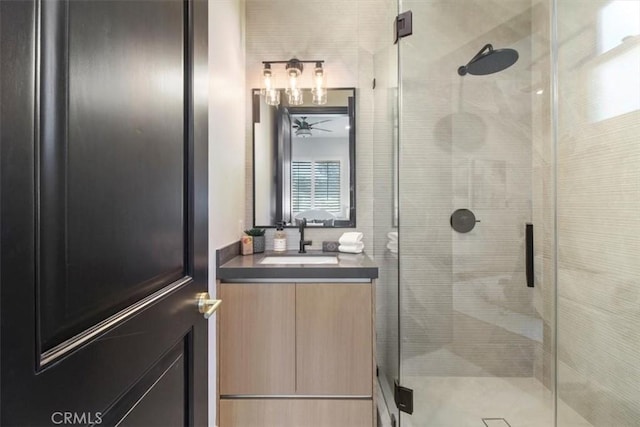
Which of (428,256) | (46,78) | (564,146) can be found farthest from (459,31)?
(46,78)

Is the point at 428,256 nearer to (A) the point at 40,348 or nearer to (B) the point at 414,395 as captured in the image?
(B) the point at 414,395

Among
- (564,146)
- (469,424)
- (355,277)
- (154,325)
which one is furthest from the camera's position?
(564,146)

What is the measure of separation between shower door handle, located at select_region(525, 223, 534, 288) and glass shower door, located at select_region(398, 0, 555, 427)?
0.01m

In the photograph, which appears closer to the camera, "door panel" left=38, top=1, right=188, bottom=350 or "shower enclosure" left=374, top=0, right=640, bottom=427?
"door panel" left=38, top=1, right=188, bottom=350

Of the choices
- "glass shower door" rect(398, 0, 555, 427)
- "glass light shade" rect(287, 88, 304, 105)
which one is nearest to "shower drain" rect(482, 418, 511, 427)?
"glass shower door" rect(398, 0, 555, 427)

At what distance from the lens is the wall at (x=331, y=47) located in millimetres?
1992

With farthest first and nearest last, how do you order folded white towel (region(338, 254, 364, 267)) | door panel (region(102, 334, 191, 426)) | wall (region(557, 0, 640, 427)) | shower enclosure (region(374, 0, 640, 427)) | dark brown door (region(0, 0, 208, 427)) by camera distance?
shower enclosure (region(374, 0, 640, 427)), folded white towel (region(338, 254, 364, 267)), wall (region(557, 0, 640, 427)), door panel (region(102, 334, 191, 426)), dark brown door (region(0, 0, 208, 427))

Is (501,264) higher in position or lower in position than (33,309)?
lower

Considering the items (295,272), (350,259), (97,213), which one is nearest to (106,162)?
(97,213)

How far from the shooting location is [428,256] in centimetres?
190

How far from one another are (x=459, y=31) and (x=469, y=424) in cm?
247

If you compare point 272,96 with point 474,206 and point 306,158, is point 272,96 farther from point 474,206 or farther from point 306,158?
point 474,206

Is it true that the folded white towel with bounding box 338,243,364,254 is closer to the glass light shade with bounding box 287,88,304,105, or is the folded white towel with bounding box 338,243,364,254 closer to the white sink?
the white sink

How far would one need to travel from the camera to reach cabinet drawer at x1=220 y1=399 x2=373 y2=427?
133cm
